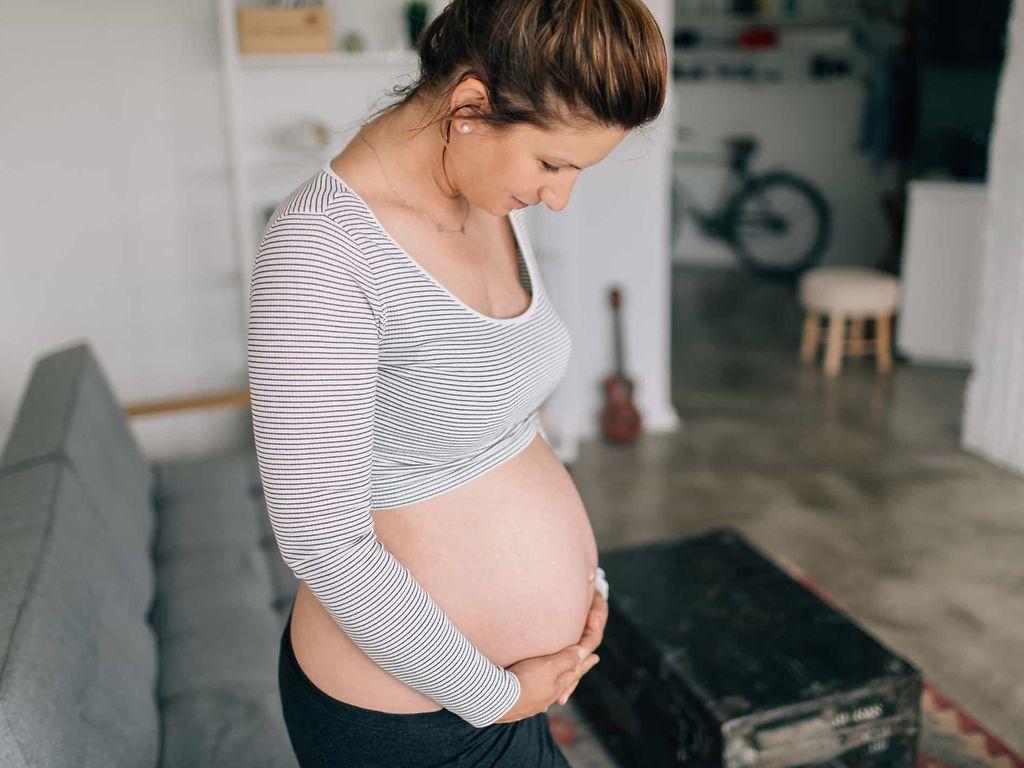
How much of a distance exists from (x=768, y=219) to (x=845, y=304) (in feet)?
8.20

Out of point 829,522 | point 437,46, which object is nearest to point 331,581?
point 437,46

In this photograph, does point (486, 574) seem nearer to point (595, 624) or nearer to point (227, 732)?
point (595, 624)

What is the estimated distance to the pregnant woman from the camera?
2.82 ft

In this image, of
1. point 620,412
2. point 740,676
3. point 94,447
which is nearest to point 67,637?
point 94,447

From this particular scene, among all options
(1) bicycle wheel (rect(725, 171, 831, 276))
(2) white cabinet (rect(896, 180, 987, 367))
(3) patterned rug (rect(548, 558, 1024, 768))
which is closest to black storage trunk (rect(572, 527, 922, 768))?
(3) patterned rug (rect(548, 558, 1024, 768))

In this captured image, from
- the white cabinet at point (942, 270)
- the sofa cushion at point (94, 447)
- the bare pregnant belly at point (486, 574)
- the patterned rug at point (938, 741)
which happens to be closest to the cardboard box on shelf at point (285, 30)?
the sofa cushion at point (94, 447)

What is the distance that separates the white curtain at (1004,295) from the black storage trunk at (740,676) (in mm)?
2115

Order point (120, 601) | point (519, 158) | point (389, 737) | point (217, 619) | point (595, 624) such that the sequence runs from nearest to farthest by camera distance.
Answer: point (519, 158) < point (389, 737) < point (595, 624) < point (120, 601) < point (217, 619)

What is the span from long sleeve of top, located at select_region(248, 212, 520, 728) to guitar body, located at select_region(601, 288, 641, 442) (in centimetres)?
349

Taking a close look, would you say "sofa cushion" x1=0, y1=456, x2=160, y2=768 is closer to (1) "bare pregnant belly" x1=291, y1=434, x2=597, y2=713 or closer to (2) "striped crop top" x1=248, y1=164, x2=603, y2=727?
(1) "bare pregnant belly" x1=291, y1=434, x2=597, y2=713

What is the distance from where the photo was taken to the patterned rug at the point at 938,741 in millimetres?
2215

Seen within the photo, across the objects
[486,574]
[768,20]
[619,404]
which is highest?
[768,20]

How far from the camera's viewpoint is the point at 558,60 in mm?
875

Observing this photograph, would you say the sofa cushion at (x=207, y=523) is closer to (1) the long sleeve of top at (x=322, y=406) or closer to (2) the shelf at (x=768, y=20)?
(1) the long sleeve of top at (x=322, y=406)
